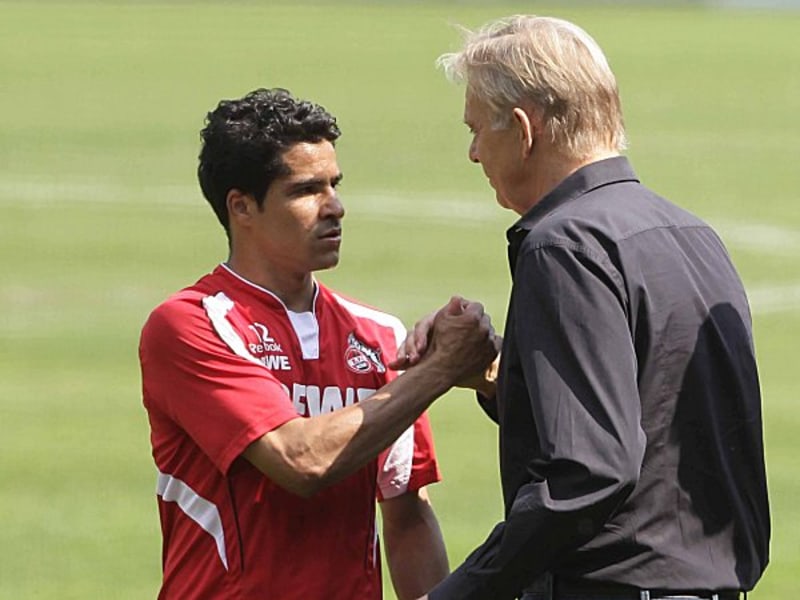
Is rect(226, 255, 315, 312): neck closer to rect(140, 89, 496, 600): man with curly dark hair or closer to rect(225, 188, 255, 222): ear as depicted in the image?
rect(140, 89, 496, 600): man with curly dark hair

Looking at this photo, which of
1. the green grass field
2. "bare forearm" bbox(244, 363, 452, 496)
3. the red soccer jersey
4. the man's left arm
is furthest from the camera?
the green grass field

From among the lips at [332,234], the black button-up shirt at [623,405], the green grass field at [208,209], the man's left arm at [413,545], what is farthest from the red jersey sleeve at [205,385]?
the green grass field at [208,209]

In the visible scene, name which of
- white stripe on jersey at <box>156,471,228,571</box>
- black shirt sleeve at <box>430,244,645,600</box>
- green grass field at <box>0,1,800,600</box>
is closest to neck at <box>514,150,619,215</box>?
black shirt sleeve at <box>430,244,645,600</box>

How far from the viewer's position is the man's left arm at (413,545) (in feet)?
20.4

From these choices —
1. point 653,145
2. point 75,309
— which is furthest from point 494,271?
point 653,145

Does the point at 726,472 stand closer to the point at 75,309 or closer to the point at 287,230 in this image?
the point at 287,230

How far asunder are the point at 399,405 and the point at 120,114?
3185cm

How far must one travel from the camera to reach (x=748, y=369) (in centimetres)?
507

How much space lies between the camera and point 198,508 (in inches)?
227

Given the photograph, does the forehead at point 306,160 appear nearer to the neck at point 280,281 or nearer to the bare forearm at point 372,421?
the neck at point 280,281

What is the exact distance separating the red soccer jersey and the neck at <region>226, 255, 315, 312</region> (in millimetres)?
47

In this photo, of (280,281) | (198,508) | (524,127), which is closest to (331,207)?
(280,281)

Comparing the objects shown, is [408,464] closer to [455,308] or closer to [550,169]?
[455,308]

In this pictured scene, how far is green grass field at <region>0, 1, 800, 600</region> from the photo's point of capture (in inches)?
488
